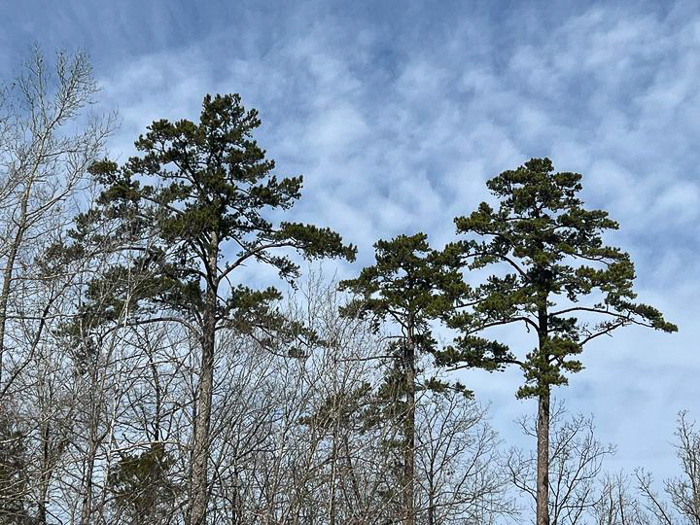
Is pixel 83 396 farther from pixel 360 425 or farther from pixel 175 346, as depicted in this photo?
pixel 360 425

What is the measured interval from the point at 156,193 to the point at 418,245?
7.84 m

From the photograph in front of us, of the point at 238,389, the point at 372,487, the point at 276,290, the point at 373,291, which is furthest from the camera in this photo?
the point at 373,291

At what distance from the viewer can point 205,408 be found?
47.3 feet

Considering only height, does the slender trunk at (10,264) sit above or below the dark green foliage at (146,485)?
above

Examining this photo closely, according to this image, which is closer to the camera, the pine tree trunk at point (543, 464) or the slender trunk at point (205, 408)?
the slender trunk at point (205, 408)

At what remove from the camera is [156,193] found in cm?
1877

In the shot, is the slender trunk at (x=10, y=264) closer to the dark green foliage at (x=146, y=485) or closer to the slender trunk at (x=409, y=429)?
the dark green foliage at (x=146, y=485)

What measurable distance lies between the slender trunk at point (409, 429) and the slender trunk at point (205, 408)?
12.0 feet

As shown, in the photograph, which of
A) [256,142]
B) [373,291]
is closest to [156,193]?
[256,142]

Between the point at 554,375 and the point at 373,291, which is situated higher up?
the point at 373,291

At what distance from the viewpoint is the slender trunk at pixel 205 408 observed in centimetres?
1231

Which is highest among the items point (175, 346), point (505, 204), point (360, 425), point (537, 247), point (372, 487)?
point (505, 204)

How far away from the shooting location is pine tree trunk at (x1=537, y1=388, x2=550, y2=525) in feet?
65.6

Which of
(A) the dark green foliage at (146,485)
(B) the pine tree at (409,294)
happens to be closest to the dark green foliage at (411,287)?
(B) the pine tree at (409,294)
